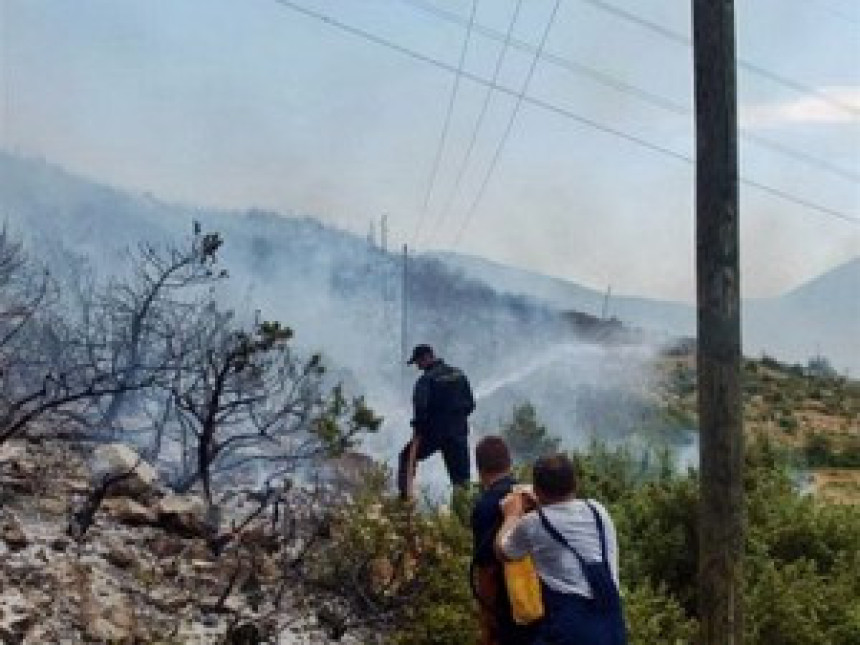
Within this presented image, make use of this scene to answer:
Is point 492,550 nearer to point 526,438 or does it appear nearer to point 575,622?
point 575,622

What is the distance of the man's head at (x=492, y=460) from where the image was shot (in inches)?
220

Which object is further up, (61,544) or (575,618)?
(61,544)

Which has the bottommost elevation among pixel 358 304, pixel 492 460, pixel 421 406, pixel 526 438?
pixel 492 460

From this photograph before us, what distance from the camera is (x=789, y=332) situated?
11700 centimetres

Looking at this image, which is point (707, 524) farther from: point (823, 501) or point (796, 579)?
point (823, 501)

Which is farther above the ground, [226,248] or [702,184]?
[226,248]

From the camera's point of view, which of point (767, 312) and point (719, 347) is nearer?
point (719, 347)

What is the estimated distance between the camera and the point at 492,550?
5.42 m

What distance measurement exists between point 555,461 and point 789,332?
116 m

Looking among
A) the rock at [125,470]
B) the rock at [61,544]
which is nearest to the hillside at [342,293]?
the rock at [125,470]

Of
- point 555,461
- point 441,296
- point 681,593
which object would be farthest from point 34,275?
point 441,296

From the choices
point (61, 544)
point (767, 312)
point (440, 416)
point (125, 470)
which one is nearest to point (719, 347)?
point (440, 416)

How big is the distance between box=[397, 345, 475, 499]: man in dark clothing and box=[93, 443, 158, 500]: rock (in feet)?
6.60

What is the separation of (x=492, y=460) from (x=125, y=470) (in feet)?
12.5
